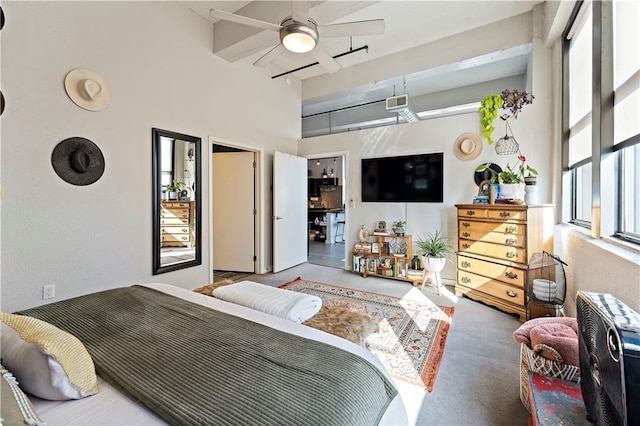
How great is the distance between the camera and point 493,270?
3.14 metres

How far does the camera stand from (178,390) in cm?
87

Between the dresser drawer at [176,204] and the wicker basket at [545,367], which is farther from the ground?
the dresser drawer at [176,204]

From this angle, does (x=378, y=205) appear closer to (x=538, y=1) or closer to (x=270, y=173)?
(x=270, y=173)

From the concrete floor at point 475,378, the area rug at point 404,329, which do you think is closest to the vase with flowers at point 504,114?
the concrete floor at point 475,378

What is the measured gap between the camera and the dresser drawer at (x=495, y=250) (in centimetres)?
293

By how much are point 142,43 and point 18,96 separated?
1.32 meters

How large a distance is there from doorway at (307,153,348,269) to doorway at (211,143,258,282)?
2659 millimetres

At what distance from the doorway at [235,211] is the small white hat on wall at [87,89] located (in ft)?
6.47

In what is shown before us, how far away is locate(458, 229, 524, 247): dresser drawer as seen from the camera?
9.68 ft

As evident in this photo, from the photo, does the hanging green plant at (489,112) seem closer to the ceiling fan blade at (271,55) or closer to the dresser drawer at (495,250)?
the dresser drawer at (495,250)

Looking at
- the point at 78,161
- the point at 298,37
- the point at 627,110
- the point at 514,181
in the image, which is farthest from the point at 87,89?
the point at 514,181

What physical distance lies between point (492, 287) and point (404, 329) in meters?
1.31

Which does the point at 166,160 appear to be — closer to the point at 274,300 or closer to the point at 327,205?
the point at 274,300

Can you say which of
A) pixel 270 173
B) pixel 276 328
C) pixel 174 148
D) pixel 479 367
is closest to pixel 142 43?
pixel 174 148
